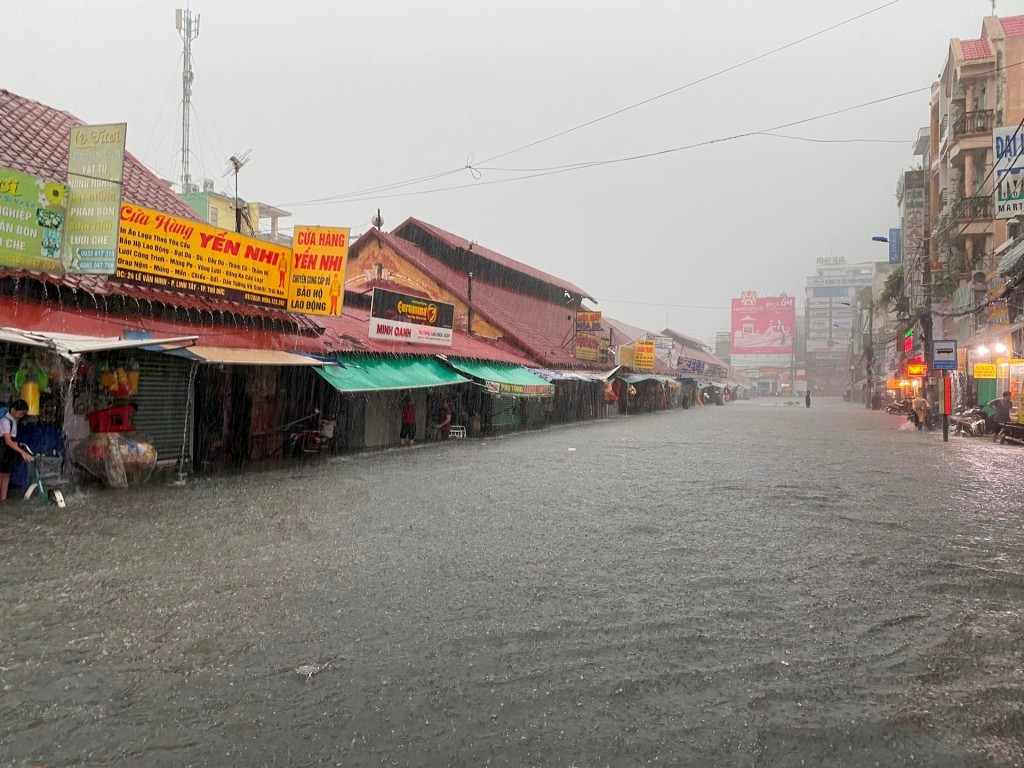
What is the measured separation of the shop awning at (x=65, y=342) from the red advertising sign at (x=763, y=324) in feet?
346

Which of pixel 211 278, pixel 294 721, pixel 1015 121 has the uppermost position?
pixel 1015 121

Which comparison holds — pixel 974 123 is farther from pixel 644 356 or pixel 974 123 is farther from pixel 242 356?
pixel 242 356

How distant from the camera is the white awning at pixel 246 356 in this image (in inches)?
440

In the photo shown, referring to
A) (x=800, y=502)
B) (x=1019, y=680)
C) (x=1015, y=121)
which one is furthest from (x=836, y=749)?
(x=1015, y=121)

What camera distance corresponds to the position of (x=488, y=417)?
24375 mm

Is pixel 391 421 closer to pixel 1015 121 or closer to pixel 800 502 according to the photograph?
pixel 800 502

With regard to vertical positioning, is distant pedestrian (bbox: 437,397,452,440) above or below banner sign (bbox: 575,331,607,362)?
below

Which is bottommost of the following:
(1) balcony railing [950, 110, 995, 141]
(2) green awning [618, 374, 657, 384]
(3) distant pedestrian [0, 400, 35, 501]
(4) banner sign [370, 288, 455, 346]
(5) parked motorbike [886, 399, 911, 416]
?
(3) distant pedestrian [0, 400, 35, 501]

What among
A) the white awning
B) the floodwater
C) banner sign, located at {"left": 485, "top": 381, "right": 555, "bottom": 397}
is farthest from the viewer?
banner sign, located at {"left": 485, "top": 381, "right": 555, "bottom": 397}

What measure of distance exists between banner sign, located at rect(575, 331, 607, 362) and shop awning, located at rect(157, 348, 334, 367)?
20629 millimetres

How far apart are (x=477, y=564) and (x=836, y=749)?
3.64 m

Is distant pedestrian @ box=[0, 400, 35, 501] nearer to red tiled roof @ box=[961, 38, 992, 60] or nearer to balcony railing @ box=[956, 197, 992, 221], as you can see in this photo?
balcony railing @ box=[956, 197, 992, 221]

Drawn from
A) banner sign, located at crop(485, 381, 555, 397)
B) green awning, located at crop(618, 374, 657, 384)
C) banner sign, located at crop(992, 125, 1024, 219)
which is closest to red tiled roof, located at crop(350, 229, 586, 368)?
banner sign, located at crop(485, 381, 555, 397)

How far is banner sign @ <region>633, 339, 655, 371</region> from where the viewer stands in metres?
40.9
